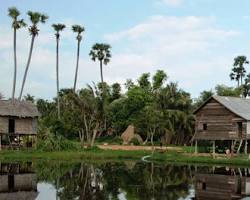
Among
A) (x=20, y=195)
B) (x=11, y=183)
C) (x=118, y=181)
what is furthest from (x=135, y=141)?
(x=20, y=195)

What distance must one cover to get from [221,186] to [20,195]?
37.1 ft

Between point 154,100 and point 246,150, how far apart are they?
20320 mm

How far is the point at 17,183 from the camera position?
2953 cm

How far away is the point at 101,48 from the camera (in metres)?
79.7

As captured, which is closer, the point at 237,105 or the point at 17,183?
the point at 17,183

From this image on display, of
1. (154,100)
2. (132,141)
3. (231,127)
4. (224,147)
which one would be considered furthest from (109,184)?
(154,100)

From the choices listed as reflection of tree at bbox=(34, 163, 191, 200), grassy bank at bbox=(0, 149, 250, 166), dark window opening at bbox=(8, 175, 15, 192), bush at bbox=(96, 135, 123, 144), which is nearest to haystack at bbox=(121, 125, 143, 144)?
bush at bbox=(96, 135, 123, 144)

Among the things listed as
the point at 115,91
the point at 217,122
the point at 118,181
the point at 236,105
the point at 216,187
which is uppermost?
the point at 115,91

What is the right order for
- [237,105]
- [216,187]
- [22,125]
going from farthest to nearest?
[22,125] → [237,105] → [216,187]

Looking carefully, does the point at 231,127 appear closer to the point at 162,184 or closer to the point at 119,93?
the point at 162,184

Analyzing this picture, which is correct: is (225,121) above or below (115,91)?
below

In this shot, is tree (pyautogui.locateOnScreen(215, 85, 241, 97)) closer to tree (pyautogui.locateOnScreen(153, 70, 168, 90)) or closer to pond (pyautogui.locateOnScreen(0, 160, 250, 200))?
tree (pyautogui.locateOnScreen(153, 70, 168, 90))

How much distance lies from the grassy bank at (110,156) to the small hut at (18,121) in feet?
15.8

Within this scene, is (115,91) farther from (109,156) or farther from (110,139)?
(109,156)
